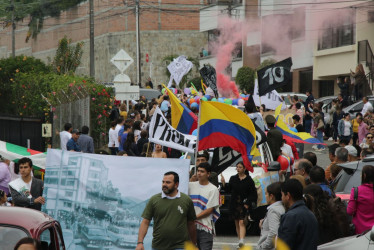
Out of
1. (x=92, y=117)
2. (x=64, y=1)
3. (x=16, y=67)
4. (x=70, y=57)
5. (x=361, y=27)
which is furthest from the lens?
(x=64, y=1)

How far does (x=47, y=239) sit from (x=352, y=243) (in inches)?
112

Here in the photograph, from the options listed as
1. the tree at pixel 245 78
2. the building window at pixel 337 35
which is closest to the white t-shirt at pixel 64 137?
the building window at pixel 337 35

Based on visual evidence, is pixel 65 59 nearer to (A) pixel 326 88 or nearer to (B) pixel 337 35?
(B) pixel 337 35

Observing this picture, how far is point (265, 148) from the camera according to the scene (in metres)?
14.4

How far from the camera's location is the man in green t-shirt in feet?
27.9

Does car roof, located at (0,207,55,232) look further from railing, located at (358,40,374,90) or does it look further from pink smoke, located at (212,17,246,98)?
pink smoke, located at (212,17,246,98)

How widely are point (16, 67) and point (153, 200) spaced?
21.7 metres

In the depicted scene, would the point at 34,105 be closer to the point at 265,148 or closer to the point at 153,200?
the point at 265,148

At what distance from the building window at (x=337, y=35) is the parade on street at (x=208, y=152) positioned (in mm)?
76

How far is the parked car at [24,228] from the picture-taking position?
653cm

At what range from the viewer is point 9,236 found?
21.5 ft

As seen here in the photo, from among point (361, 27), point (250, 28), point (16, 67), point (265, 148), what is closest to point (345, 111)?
point (361, 27)

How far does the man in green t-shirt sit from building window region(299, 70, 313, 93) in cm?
3745

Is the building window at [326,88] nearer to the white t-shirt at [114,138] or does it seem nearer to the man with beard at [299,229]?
the white t-shirt at [114,138]
